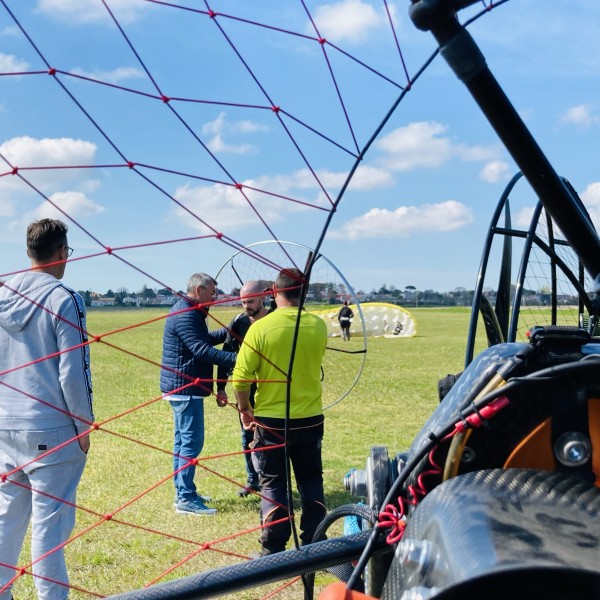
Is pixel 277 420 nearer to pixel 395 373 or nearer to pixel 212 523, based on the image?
pixel 212 523

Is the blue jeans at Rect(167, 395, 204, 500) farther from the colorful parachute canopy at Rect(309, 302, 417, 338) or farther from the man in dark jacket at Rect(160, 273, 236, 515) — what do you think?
the colorful parachute canopy at Rect(309, 302, 417, 338)

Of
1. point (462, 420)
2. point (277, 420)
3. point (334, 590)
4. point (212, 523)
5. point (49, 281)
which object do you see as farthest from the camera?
point (212, 523)

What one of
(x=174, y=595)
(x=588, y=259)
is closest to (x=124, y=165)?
(x=174, y=595)

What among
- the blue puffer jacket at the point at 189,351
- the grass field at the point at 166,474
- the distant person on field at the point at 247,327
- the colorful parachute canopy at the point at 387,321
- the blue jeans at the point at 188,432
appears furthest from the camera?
the colorful parachute canopy at the point at 387,321

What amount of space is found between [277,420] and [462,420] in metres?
3.02

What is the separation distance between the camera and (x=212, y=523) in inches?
200

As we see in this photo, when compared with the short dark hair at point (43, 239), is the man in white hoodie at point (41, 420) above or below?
below

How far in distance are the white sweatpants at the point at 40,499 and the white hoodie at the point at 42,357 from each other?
82 mm

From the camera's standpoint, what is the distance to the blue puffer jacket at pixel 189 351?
511 cm

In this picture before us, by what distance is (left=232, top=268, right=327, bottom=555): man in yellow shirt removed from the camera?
4008 mm

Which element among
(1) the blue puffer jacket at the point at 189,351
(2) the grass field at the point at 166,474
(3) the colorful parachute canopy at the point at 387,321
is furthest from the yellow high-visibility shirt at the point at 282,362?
(3) the colorful parachute canopy at the point at 387,321

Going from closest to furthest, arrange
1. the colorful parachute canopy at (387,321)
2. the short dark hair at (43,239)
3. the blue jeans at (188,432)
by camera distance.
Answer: the short dark hair at (43,239), the blue jeans at (188,432), the colorful parachute canopy at (387,321)

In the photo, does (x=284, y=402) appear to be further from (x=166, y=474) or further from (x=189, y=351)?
(x=166, y=474)

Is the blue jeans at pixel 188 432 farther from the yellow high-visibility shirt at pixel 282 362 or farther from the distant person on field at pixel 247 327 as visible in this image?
the yellow high-visibility shirt at pixel 282 362
